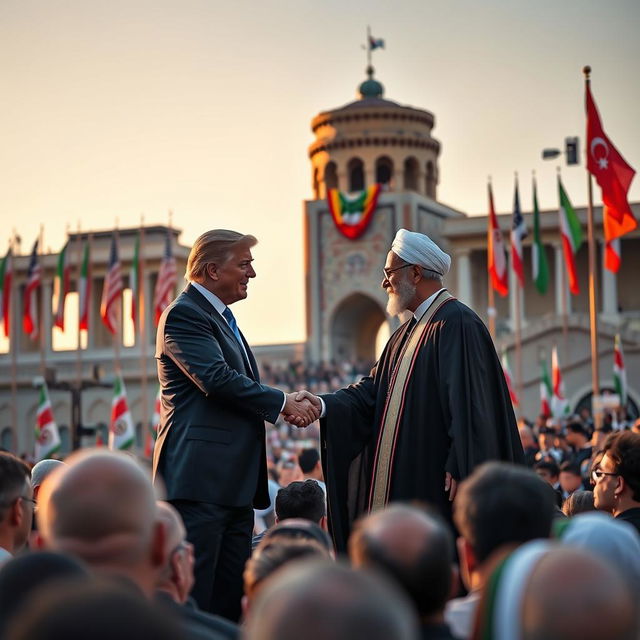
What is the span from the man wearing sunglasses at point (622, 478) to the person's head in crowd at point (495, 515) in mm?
2645

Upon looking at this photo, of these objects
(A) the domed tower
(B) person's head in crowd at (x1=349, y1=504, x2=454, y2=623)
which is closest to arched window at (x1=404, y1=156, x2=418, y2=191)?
(A) the domed tower

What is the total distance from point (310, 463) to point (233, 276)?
4.80 m

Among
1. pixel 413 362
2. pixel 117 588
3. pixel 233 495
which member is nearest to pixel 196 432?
pixel 233 495

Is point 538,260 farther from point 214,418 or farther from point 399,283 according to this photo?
point 214,418

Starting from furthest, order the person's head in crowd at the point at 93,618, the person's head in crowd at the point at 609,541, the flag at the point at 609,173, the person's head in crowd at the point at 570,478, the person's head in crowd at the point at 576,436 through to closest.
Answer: the flag at the point at 609,173 < the person's head in crowd at the point at 576,436 < the person's head in crowd at the point at 570,478 < the person's head in crowd at the point at 609,541 < the person's head in crowd at the point at 93,618

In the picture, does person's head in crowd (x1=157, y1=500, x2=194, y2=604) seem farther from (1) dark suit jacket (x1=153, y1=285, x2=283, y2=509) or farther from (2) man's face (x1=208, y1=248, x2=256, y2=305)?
(2) man's face (x1=208, y1=248, x2=256, y2=305)

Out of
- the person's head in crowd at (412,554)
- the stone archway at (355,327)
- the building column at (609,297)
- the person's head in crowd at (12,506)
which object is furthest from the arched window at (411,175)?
the person's head in crowd at (412,554)

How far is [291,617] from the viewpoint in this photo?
214 centimetres

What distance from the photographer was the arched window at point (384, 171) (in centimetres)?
5819

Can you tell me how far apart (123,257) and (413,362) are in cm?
5390

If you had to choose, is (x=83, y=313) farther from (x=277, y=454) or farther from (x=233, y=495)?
(x=233, y=495)

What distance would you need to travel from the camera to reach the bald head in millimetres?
2439

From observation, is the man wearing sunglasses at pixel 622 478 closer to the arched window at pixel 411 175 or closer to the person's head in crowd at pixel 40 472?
the person's head in crowd at pixel 40 472

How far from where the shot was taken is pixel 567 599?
2.47 m
